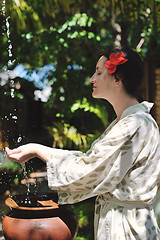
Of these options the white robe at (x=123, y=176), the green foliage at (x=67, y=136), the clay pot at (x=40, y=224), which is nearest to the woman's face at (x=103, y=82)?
the white robe at (x=123, y=176)

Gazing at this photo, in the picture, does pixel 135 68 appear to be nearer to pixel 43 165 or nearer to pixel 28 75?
pixel 28 75

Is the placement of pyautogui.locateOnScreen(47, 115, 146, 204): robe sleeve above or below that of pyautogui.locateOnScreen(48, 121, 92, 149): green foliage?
above

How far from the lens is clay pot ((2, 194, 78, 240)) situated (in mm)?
1752

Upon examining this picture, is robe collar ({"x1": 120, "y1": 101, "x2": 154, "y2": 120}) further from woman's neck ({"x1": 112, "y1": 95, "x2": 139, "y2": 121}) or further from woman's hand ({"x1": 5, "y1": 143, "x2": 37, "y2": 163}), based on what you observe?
woman's hand ({"x1": 5, "y1": 143, "x2": 37, "y2": 163})

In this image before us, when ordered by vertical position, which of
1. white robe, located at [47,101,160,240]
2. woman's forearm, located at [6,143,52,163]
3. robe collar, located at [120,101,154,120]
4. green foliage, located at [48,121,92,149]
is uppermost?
robe collar, located at [120,101,154,120]

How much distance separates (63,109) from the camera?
521 cm

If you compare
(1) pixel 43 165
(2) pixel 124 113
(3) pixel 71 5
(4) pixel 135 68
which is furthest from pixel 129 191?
(1) pixel 43 165

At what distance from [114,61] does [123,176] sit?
0.61 metres

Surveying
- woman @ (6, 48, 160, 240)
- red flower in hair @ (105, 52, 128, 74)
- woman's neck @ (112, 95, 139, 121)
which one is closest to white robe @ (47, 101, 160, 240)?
woman @ (6, 48, 160, 240)

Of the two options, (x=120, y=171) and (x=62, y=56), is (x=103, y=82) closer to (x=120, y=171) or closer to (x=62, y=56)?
(x=120, y=171)

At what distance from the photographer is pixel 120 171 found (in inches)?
62.3

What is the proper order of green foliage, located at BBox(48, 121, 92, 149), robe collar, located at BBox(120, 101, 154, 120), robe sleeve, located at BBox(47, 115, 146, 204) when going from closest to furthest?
robe sleeve, located at BBox(47, 115, 146, 204)
robe collar, located at BBox(120, 101, 154, 120)
green foliage, located at BBox(48, 121, 92, 149)

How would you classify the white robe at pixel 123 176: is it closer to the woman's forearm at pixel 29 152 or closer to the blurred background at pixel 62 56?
the woman's forearm at pixel 29 152

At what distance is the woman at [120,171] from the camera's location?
63.0 inches
